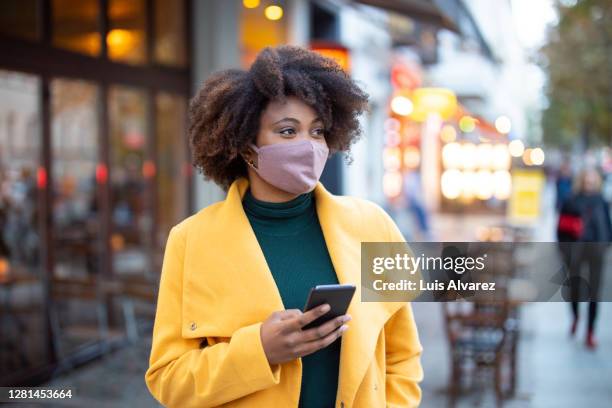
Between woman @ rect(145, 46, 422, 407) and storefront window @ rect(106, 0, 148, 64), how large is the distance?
17.8 feet

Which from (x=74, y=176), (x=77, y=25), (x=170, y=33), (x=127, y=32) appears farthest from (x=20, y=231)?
(x=170, y=33)

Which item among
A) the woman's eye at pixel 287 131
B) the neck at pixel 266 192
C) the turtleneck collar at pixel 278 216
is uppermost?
the woman's eye at pixel 287 131

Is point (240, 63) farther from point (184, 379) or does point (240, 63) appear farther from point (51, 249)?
point (184, 379)

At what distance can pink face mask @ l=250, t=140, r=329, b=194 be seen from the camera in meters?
2.00

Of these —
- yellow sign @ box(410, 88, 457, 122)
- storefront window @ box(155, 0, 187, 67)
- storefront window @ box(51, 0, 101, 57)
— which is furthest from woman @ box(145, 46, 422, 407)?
yellow sign @ box(410, 88, 457, 122)

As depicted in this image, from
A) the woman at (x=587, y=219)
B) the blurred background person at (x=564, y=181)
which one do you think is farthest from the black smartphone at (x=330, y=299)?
the blurred background person at (x=564, y=181)

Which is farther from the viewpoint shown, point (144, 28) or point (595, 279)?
point (144, 28)

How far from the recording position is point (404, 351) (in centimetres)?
214

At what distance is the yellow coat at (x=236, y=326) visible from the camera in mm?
1871

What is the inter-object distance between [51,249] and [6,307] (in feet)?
2.00

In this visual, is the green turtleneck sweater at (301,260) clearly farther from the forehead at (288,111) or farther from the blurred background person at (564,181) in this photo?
the blurred background person at (564,181)

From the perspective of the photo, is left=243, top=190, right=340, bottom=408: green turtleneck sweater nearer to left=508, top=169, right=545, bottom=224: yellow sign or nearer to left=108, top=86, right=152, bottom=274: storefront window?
left=108, top=86, right=152, bottom=274: storefront window

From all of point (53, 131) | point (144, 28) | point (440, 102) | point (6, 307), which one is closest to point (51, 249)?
point (6, 307)

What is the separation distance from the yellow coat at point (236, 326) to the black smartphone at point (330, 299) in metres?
0.16
